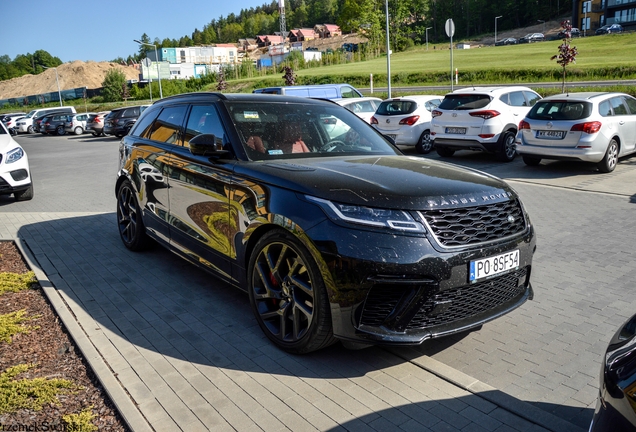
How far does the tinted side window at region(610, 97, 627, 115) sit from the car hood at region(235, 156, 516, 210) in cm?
928

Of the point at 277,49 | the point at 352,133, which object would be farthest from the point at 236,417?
the point at 277,49

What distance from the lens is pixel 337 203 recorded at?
352 cm

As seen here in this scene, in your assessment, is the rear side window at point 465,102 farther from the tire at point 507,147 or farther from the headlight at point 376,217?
the headlight at point 376,217

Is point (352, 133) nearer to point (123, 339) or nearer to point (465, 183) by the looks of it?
point (465, 183)

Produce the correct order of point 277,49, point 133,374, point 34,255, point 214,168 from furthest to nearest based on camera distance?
point 277,49 → point 34,255 → point 214,168 → point 133,374

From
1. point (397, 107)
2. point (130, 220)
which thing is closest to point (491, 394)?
point (130, 220)

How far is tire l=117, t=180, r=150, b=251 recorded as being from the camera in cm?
640

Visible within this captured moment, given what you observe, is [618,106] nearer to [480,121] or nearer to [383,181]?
[480,121]

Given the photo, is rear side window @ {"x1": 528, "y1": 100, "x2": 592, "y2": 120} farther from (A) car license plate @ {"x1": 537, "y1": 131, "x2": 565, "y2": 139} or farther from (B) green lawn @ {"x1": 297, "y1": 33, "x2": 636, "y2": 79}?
(B) green lawn @ {"x1": 297, "y1": 33, "x2": 636, "y2": 79}

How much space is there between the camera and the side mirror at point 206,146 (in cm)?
443

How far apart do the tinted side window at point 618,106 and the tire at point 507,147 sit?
7.55 ft

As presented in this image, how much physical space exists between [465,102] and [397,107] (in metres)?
2.99

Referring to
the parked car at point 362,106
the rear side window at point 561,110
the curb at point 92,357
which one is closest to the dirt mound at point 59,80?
the parked car at point 362,106

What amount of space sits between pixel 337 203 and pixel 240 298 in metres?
2.03
